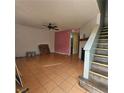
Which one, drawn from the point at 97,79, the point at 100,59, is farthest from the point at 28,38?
the point at 97,79

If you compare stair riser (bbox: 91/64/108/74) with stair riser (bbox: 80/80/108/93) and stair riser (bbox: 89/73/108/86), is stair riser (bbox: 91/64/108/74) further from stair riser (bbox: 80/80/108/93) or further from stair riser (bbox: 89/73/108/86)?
stair riser (bbox: 80/80/108/93)

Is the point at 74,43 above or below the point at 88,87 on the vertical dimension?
above

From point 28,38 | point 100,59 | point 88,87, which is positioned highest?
point 28,38

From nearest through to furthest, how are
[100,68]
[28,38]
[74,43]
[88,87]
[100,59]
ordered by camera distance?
[88,87], [100,68], [100,59], [28,38], [74,43]

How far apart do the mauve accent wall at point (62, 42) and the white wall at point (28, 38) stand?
29.7 inches

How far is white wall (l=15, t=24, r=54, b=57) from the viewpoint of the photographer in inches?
272

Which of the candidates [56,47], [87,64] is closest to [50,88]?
[87,64]

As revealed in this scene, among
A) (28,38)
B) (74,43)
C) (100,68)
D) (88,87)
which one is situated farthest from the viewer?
(74,43)

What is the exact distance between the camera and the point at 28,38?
7496mm

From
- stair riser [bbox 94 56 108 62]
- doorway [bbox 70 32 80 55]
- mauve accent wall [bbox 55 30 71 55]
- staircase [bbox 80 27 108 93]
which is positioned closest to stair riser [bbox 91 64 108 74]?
staircase [bbox 80 27 108 93]

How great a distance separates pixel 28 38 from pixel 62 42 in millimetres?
2836

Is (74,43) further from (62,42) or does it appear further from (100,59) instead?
(100,59)
